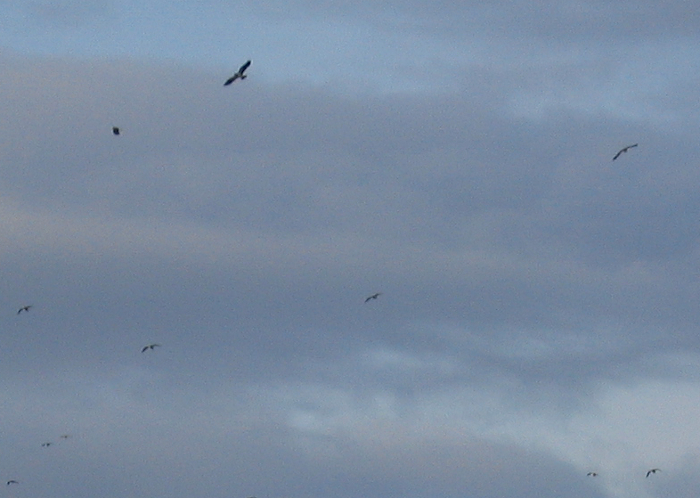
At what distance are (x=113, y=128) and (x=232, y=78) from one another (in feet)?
96.8

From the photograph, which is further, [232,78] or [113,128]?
[113,128]

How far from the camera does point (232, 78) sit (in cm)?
8944

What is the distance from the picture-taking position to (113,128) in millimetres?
112000
